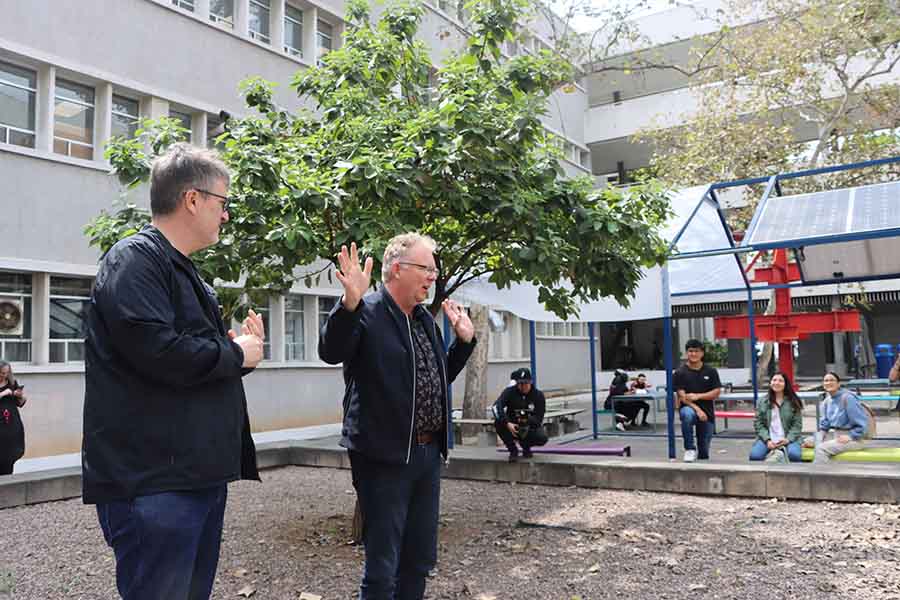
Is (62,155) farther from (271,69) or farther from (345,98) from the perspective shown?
(345,98)

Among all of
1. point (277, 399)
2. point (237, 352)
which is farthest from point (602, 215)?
point (277, 399)

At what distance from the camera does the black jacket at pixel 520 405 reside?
8891mm

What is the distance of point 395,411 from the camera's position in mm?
3352

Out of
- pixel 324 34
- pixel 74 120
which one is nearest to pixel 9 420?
pixel 74 120

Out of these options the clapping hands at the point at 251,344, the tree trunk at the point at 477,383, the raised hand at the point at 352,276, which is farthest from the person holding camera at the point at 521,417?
the clapping hands at the point at 251,344

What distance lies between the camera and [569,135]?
31234 mm

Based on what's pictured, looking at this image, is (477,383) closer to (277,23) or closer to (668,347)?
(668,347)

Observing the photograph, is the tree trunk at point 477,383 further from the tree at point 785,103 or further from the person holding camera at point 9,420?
the person holding camera at point 9,420

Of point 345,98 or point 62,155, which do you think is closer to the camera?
point 345,98

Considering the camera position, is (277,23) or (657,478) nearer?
(657,478)

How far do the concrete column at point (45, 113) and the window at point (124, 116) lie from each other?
52.8 inches

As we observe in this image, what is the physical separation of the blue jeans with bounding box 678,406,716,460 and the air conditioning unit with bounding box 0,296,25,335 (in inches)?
381

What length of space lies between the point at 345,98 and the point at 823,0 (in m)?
14.7

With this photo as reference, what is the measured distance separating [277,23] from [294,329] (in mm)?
6574
